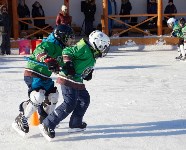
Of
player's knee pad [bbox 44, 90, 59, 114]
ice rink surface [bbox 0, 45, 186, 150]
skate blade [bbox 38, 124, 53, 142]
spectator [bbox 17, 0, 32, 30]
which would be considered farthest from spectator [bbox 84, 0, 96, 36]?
skate blade [bbox 38, 124, 53, 142]

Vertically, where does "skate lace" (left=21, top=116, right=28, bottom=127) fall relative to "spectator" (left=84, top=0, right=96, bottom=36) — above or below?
below

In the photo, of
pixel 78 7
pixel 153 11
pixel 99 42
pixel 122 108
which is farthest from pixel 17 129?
pixel 78 7

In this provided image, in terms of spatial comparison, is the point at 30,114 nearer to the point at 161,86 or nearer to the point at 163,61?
the point at 161,86

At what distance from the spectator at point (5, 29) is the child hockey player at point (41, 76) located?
27.7 ft

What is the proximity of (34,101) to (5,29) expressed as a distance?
8804mm

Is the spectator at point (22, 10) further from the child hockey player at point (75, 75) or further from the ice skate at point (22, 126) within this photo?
the child hockey player at point (75, 75)

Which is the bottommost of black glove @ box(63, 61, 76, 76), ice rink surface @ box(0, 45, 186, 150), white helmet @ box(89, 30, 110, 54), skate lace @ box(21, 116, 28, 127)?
ice rink surface @ box(0, 45, 186, 150)

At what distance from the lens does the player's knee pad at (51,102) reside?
7098mm

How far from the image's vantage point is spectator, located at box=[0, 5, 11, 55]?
15148mm

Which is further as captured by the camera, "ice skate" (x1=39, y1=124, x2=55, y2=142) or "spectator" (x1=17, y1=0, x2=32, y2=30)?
"spectator" (x1=17, y1=0, x2=32, y2=30)

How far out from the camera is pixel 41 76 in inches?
275

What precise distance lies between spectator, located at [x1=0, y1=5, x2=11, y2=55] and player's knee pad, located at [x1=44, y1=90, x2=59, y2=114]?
27.5ft

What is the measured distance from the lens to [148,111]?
8266 mm

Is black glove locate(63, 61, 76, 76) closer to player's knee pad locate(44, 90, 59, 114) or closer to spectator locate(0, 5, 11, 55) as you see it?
player's knee pad locate(44, 90, 59, 114)
